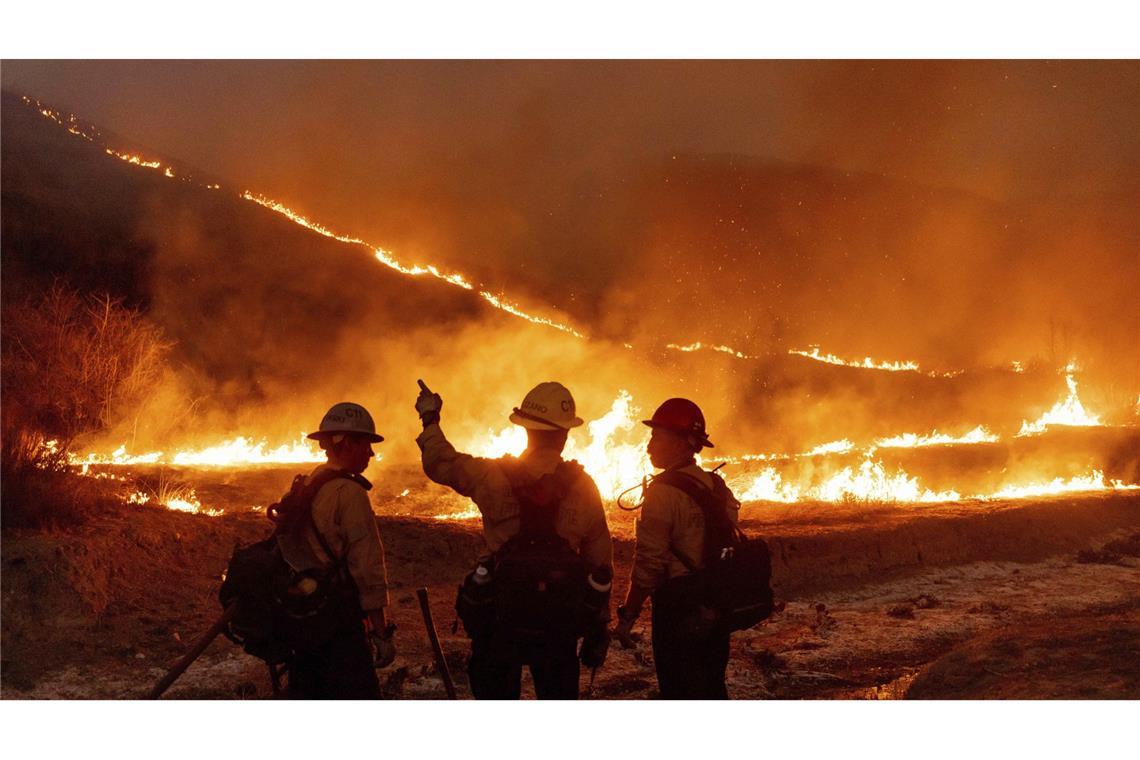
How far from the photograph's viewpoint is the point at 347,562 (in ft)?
15.8

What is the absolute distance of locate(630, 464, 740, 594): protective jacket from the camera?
5.00 metres

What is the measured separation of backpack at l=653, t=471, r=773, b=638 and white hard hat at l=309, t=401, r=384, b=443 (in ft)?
5.60

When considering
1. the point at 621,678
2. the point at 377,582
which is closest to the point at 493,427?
the point at 621,678

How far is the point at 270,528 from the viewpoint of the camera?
41.2 ft

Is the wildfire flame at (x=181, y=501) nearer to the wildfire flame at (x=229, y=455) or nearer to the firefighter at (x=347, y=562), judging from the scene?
the wildfire flame at (x=229, y=455)

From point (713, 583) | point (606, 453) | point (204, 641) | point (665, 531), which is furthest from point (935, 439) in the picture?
point (204, 641)

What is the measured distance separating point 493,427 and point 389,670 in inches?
694

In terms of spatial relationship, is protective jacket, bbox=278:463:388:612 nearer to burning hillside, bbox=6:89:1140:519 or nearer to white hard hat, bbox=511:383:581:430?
white hard hat, bbox=511:383:581:430

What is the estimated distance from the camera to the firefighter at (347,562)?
188 inches

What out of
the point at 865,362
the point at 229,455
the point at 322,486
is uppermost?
the point at 865,362

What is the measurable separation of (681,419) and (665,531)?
659 mm

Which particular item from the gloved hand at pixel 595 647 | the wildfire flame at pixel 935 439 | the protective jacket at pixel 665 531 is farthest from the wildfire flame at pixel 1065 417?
the gloved hand at pixel 595 647

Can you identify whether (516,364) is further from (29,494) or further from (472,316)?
(29,494)

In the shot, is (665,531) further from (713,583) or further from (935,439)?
(935,439)
